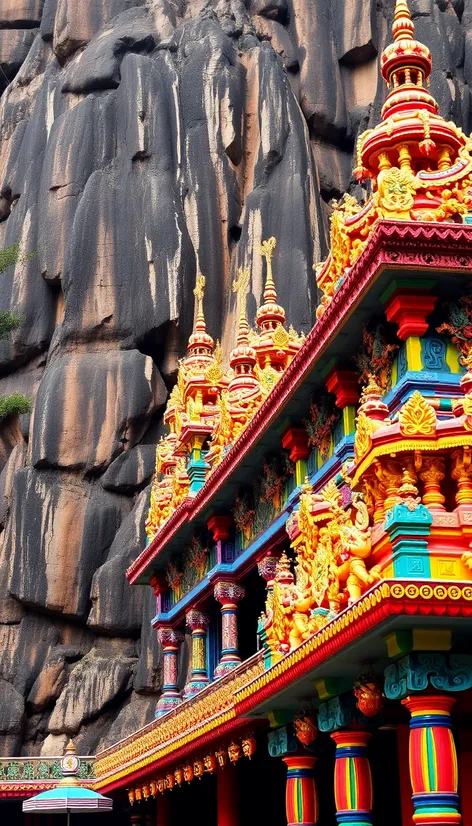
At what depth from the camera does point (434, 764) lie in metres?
10.8

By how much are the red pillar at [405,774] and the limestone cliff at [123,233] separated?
719 inches

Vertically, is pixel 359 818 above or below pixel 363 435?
below

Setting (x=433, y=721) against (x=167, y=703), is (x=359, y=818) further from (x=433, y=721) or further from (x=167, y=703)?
(x=167, y=703)

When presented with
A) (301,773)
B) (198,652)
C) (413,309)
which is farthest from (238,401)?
(413,309)

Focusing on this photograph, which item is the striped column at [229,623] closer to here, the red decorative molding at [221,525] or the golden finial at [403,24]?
the red decorative molding at [221,525]

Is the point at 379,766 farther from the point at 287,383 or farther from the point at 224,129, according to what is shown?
the point at 224,129

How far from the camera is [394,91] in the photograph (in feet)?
49.9

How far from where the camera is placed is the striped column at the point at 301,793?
46.4ft

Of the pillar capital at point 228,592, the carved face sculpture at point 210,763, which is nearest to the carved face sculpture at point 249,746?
the carved face sculpture at point 210,763

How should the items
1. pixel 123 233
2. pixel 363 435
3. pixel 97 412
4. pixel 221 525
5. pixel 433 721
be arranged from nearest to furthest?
pixel 433 721 < pixel 363 435 < pixel 221 525 < pixel 97 412 < pixel 123 233

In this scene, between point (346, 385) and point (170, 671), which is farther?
point (170, 671)

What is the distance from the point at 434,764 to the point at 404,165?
264 inches

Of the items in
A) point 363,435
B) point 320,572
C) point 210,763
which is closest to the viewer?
point 363,435

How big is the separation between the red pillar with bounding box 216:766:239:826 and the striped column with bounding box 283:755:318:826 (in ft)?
13.1
